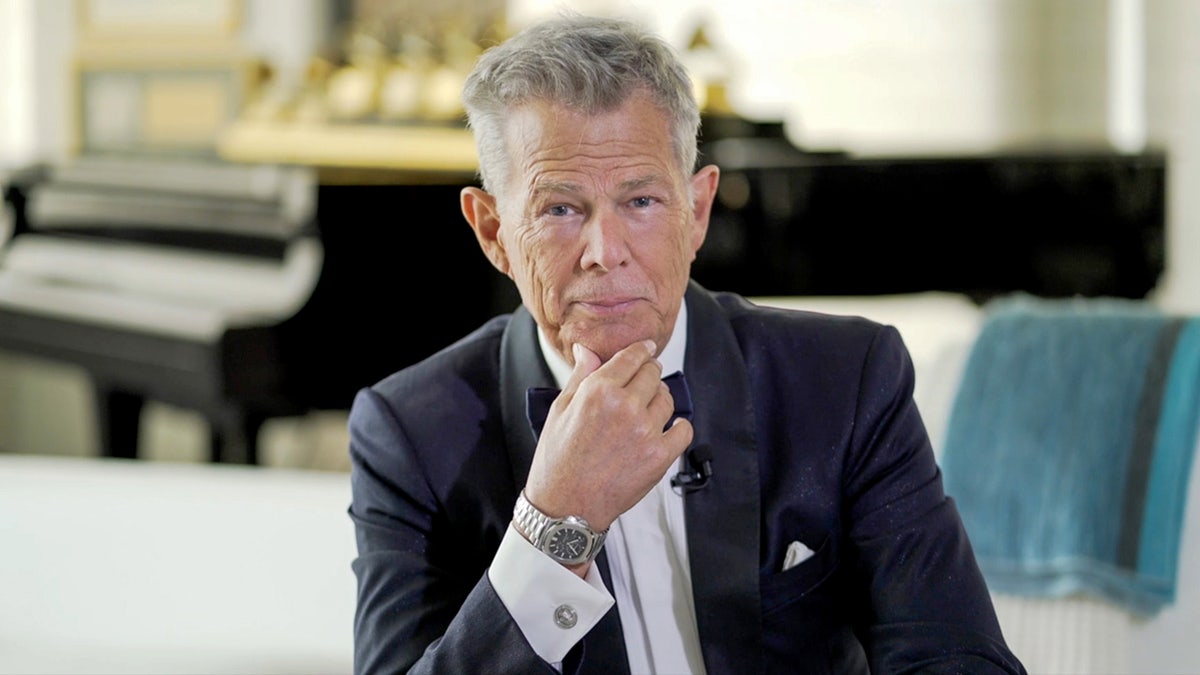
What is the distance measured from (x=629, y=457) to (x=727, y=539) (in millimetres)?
214

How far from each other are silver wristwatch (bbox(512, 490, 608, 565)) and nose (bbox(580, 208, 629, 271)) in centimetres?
25

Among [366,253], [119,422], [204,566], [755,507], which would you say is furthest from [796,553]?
[119,422]

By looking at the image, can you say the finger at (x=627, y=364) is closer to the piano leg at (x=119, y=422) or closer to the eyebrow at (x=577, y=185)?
the eyebrow at (x=577, y=185)

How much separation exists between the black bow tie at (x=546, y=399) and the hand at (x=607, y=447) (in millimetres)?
77

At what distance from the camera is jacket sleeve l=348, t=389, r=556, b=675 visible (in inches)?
55.3

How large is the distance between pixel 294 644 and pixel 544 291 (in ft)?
3.51

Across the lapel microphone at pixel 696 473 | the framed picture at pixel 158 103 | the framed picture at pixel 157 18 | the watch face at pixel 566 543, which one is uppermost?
the framed picture at pixel 157 18

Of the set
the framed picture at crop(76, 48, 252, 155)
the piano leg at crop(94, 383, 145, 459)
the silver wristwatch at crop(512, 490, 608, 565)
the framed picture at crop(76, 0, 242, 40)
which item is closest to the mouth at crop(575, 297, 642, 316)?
the silver wristwatch at crop(512, 490, 608, 565)

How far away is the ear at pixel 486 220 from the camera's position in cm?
154

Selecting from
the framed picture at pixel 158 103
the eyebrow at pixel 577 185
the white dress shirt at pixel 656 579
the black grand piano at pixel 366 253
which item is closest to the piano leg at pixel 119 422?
the black grand piano at pixel 366 253

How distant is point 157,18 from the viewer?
7070mm

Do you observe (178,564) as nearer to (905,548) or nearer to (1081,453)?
(905,548)

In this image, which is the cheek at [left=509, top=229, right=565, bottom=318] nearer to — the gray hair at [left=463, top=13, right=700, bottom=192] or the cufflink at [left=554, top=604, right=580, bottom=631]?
the gray hair at [left=463, top=13, right=700, bottom=192]

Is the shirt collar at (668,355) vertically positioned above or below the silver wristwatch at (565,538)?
above
